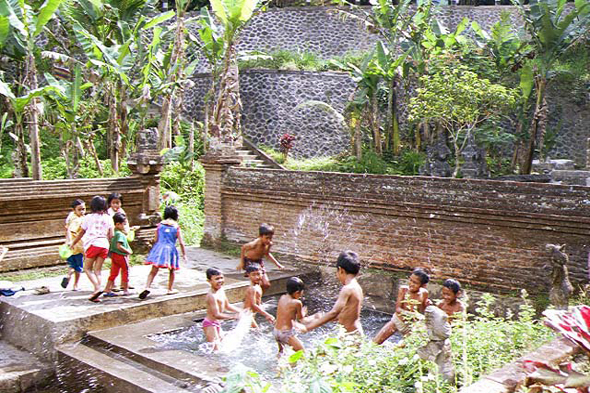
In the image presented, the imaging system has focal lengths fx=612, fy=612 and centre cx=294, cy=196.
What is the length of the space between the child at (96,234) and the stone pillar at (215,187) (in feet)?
14.2

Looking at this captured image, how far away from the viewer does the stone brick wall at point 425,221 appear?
8.18 meters

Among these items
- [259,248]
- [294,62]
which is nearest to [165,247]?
[259,248]

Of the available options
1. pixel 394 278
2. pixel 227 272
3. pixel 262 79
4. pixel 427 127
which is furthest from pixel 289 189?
pixel 262 79

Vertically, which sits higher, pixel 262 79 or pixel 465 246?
pixel 262 79

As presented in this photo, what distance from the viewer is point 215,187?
1251 cm

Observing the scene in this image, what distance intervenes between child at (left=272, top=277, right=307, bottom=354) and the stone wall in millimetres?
17358

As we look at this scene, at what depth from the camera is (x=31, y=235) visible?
10.2m

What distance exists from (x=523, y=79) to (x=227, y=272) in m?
11.4

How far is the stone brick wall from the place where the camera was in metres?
8.18

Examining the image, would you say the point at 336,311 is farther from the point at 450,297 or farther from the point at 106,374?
the point at 106,374

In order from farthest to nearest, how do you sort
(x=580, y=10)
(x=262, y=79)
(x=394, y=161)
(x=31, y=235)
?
1. (x=262, y=79)
2. (x=394, y=161)
3. (x=580, y=10)
4. (x=31, y=235)

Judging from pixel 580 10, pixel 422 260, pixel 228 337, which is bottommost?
pixel 228 337

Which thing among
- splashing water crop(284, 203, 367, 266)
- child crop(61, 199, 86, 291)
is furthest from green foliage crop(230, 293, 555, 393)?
splashing water crop(284, 203, 367, 266)

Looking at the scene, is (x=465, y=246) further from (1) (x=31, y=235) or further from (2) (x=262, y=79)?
(2) (x=262, y=79)
